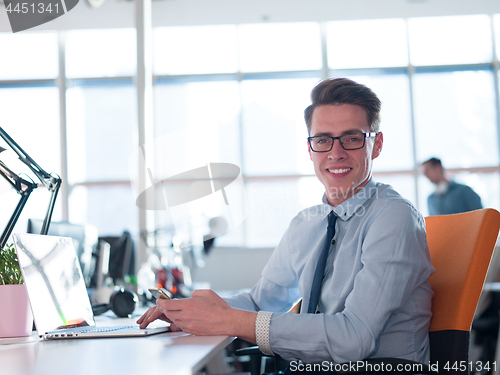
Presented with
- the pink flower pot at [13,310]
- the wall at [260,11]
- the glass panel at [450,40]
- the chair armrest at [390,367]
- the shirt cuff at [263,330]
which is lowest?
the chair armrest at [390,367]

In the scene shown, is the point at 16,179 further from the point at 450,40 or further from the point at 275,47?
the point at 450,40

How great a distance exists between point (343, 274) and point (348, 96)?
1.65 ft

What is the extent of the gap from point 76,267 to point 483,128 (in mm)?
6195

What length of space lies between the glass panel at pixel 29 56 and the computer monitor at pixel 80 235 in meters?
5.19

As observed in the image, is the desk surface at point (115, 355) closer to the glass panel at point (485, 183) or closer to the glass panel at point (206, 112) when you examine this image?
the glass panel at point (206, 112)

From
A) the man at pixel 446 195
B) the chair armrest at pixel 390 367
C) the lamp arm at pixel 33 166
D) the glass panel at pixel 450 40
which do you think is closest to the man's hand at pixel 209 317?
the chair armrest at pixel 390 367

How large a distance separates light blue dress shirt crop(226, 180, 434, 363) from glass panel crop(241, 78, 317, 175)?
500 centimetres

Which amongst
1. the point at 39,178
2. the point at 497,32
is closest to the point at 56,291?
the point at 39,178

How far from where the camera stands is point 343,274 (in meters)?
1.23

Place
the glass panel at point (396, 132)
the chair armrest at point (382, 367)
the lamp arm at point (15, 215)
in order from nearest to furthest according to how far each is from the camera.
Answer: the chair armrest at point (382, 367) < the lamp arm at point (15, 215) < the glass panel at point (396, 132)

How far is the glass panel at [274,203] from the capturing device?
20.9 ft

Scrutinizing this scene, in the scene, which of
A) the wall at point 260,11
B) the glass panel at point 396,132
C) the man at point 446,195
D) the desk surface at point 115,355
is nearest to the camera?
the desk surface at point 115,355

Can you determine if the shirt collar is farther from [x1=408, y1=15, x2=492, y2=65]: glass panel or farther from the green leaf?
[x1=408, y1=15, x2=492, y2=65]: glass panel

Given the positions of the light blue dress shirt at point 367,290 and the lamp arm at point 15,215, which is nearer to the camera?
the light blue dress shirt at point 367,290
